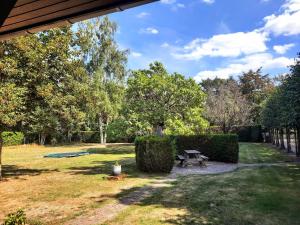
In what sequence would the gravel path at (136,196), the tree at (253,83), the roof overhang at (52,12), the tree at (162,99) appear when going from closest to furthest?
the roof overhang at (52,12)
the gravel path at (136,196)
the tree at (162,99)
the tree at (253,83)

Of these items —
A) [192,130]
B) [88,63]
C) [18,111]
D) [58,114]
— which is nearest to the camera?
[18,111]

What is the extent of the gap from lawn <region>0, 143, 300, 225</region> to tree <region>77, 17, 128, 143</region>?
2238cm

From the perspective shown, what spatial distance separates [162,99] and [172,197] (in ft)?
55.0

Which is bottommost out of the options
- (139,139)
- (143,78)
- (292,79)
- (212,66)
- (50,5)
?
(139,139)

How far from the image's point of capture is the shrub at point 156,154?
1638 cm

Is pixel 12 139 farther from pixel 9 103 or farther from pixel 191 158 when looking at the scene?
pixel 9 103

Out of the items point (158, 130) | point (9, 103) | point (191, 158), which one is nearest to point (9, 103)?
point (9, 103)

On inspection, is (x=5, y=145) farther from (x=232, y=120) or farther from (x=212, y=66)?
(x=212, y=66)

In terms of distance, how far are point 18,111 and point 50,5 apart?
43.3 ft

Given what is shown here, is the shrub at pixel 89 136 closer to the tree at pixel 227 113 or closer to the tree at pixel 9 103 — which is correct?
the tree at pixel 227 113

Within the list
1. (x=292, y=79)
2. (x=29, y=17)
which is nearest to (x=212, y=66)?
(x=292, y=79)

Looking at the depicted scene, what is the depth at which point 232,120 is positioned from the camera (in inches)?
1499

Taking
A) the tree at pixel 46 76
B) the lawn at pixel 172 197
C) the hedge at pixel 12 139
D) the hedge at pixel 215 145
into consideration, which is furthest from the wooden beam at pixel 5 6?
the hedge at pixel 12 139

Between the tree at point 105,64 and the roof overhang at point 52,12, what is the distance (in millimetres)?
34906
